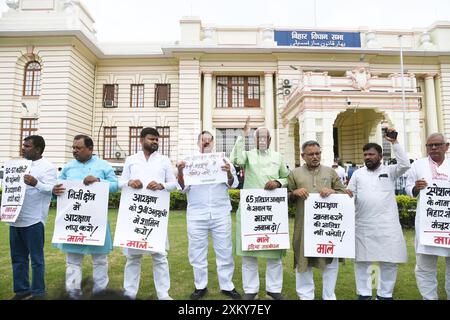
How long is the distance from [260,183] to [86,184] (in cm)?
234

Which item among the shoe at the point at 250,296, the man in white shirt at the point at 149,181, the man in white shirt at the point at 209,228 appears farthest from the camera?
the man in white shirt at the point at 209,228

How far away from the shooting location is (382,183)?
4.41 metres

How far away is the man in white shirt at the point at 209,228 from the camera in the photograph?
4.64 metres

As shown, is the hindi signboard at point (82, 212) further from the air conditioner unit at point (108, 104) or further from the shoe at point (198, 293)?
the air conditioner unit at point (108, 104)

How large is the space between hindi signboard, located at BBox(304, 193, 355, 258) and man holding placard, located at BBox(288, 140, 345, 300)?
4.0 inches

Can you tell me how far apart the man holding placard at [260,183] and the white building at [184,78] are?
1505cm

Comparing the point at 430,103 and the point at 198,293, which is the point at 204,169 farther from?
the point at 430,103

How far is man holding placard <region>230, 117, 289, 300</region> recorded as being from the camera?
448 centimetres

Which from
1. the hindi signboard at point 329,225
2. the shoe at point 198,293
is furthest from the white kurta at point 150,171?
the hindi signboard at point 329,225

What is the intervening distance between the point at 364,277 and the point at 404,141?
51.4 ft

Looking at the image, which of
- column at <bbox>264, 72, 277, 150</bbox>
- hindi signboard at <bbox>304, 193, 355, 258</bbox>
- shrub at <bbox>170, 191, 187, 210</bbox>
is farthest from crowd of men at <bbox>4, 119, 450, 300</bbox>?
column at <bbox>264, 72, 277, 150</bbox>

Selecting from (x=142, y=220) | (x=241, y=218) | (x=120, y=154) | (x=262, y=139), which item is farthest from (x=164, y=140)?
(x=241, y=218)

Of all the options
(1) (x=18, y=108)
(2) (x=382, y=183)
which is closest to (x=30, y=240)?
(2) (x=382, y=183)
